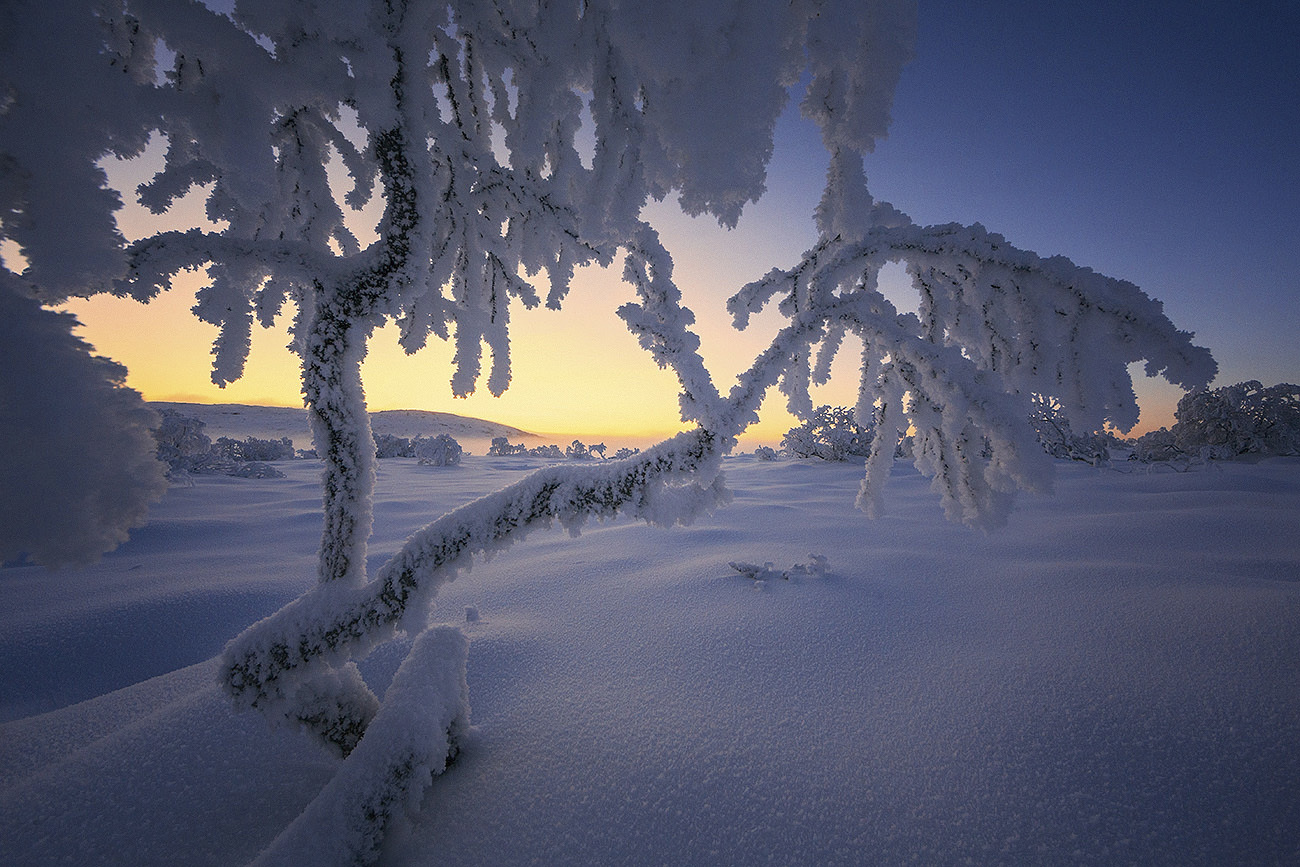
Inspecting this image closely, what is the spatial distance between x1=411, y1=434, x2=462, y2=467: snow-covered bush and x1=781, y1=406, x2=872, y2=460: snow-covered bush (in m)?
7.33

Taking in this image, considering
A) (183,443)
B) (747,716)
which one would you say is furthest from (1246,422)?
(183,443)

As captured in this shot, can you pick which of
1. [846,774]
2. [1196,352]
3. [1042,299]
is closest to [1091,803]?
[846,774]

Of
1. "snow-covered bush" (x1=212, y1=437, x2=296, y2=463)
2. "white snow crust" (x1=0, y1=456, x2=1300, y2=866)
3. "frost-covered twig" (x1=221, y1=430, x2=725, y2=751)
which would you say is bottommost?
"white snow crust" (x1=0, y1=456, x2=1300, y2=866)

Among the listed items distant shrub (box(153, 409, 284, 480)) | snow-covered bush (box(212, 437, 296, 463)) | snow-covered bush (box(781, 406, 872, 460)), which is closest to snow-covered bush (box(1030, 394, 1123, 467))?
snow-covered bush (box(781, 406, 872, 460))

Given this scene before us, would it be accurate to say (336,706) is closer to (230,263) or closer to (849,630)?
(230,263)

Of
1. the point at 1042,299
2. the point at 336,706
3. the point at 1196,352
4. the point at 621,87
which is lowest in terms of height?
the point at 336,706

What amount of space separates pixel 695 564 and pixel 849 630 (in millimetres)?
1082

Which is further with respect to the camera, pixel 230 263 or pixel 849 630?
pixel 849 630

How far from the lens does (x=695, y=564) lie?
9.00 ft

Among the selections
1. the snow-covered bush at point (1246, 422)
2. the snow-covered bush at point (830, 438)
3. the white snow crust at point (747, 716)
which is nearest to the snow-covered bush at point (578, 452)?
the snow-covered bush at point (830, 438)

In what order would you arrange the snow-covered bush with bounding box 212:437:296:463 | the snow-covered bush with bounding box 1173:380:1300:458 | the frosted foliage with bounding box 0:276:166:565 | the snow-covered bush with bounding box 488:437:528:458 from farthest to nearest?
1. the snow-covered bush with bounding box 488:437:528:458
2. the snow-covered bush with bounding box 212:437:296:463
3. the snow-covered bush with bounding box 1173:380:1300:458
4. the frosted foliage with bounding box 0:276:166:565

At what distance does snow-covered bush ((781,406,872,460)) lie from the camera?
26.5 ft

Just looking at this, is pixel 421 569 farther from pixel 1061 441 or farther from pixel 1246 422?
pixel 1246 422

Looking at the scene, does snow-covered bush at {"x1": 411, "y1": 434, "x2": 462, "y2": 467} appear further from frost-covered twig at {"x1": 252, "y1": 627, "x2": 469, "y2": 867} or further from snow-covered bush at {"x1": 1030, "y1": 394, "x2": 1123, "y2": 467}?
snow-covered bush at {"x1": 1030, "y1": 394, "x2": 1123, "y2": 467}
